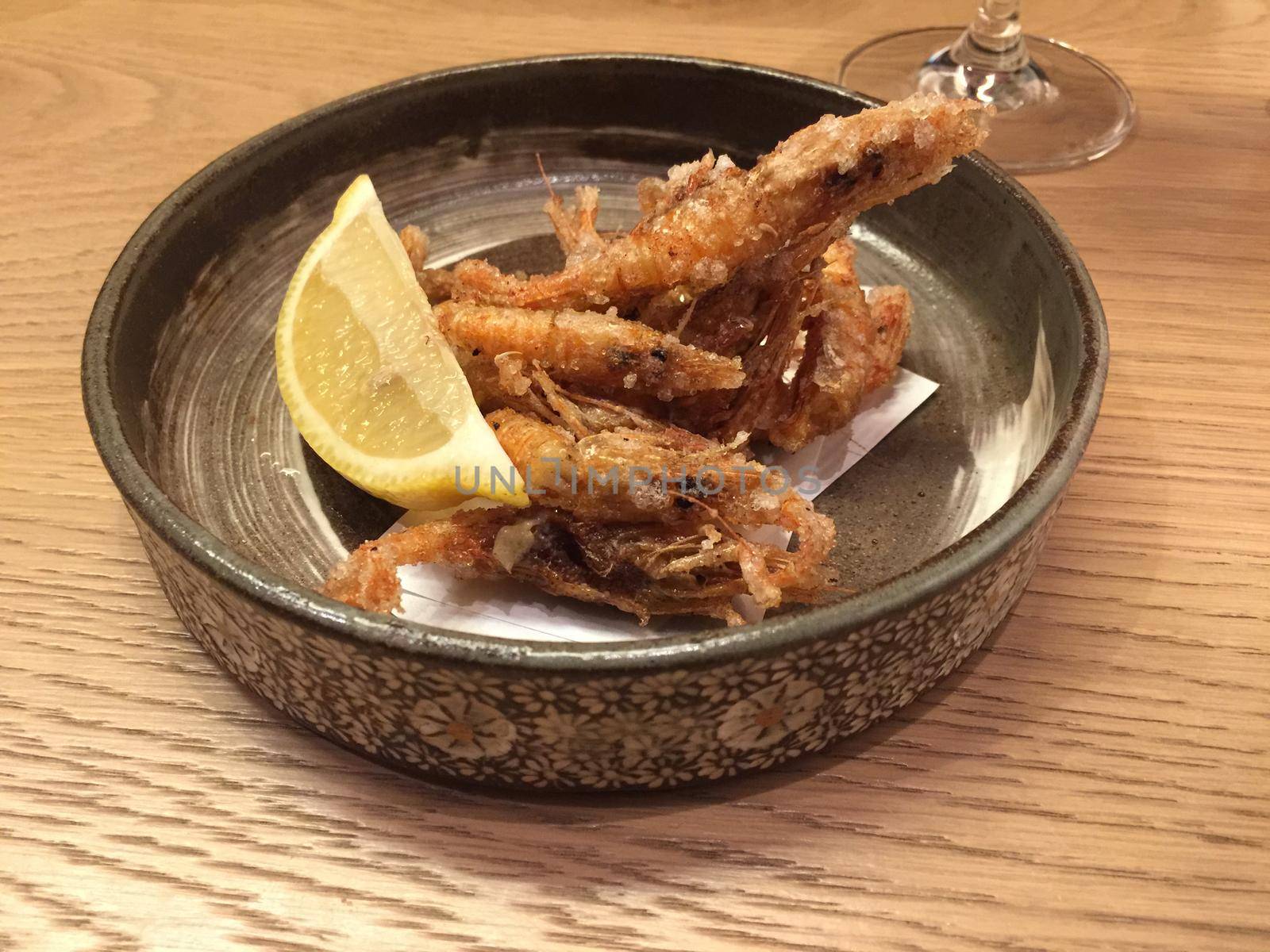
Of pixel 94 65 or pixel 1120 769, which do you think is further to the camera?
pixel 94 65

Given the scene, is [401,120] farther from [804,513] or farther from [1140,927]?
[1140,927]

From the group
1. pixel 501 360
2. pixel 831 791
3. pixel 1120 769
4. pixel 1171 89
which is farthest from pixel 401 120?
pixel 1171 89

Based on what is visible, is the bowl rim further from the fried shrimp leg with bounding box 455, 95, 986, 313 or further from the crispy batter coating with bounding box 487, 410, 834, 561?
the fried shrimp leg with bounding box 455, 95, 986, 313

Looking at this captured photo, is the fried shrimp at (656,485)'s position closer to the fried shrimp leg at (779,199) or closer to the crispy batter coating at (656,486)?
the crispy batter coating at (656,486)

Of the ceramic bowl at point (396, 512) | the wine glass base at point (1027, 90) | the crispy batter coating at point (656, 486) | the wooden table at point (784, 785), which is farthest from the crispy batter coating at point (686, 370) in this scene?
the wine glass base at point (1027, 90)

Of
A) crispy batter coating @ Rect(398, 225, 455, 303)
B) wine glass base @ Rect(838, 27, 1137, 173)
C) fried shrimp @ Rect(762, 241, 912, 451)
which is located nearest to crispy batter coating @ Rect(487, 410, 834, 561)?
fried shrimp @ Rect(762, 241, 912, 451)

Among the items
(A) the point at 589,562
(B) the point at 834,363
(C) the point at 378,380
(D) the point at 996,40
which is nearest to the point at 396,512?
(C) the point at 378,380
